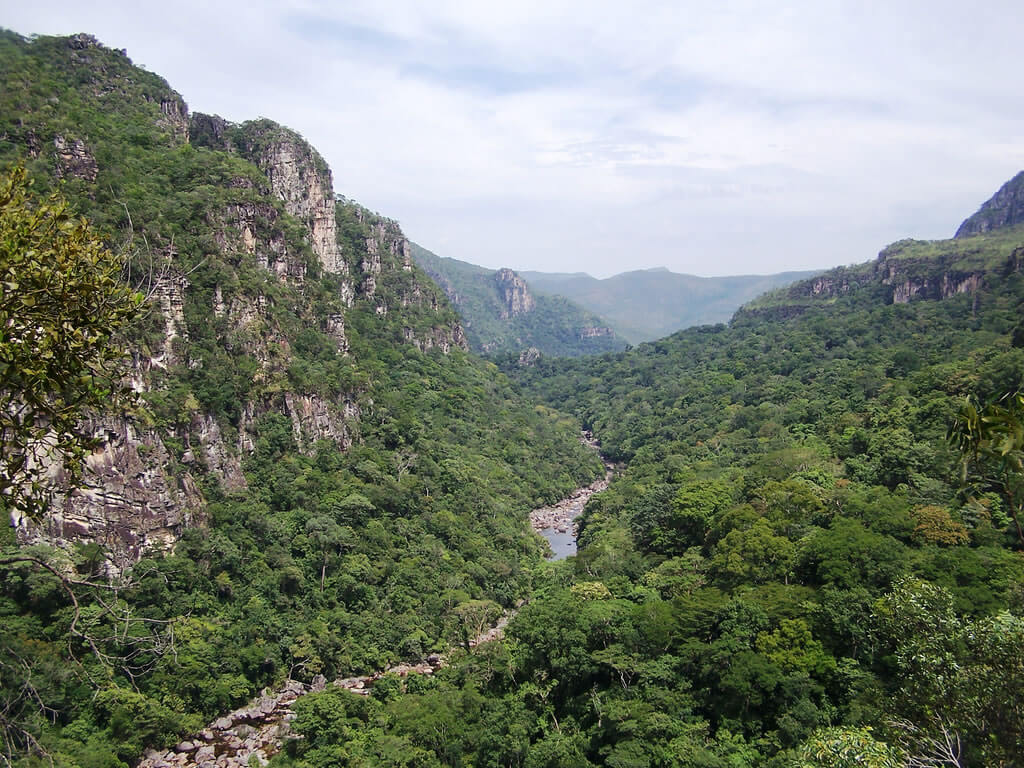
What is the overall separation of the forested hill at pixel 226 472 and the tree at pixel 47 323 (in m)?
11.2

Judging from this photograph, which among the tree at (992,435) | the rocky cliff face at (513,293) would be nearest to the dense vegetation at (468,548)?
the tree at (992,435)

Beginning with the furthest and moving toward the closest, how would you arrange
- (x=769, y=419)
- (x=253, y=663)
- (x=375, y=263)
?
(x=375, y=263)
(x=769, y=419)
(x=253, y=663)

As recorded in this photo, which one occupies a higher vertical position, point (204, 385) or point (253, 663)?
point (204, 385)

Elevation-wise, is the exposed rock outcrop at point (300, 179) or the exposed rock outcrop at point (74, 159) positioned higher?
the exposed rock outcrop at point (300, 179)

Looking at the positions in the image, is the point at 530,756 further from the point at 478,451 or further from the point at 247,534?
the point at 478,451

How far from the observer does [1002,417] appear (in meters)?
5.61

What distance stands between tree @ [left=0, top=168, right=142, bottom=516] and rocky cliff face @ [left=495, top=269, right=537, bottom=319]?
184641 millimetres

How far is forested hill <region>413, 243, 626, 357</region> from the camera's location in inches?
6791

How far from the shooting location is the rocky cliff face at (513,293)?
19162 cm

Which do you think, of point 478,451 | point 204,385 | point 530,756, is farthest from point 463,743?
point 478,451

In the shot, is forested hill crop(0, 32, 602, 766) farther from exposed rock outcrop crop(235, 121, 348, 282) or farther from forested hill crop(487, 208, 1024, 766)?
forested hill crop(487, 208, 1024, 766)

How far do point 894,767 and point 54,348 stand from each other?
1016 cm

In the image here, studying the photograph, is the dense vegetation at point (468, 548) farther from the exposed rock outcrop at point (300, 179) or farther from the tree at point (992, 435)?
the exposed rock outcrop at point (300, 179)

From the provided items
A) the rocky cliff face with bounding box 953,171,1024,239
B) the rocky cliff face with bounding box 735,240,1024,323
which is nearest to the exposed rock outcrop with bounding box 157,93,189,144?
the rocky cliff face with bounding box 735,240,1024,323
